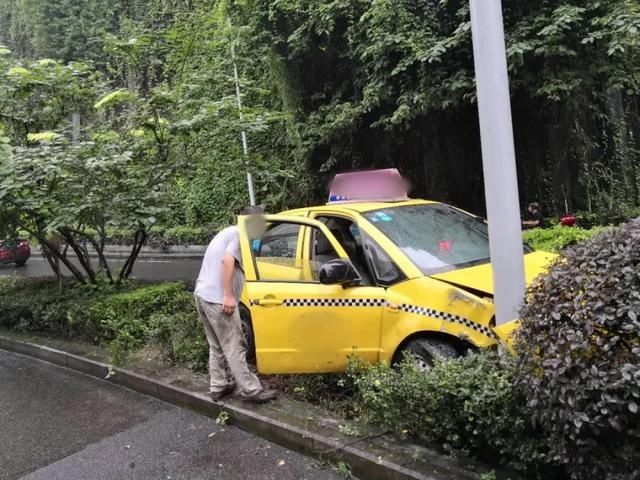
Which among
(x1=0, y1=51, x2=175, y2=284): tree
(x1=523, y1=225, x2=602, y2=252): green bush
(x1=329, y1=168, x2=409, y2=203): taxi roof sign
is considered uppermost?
(x1=0, y1=51, x2=175, y2=284): tree

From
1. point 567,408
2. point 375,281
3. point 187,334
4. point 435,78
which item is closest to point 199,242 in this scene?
point 435,78

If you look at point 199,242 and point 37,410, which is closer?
point 37,410

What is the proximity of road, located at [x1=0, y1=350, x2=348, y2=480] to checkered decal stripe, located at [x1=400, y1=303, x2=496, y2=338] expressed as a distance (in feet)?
4.25

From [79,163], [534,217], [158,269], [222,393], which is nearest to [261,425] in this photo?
[222,393]

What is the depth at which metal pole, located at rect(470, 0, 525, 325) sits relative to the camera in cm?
379

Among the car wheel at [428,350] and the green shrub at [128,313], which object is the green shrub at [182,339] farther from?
the car wheel at [428,350]

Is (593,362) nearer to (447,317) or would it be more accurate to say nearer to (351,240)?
(447,317)

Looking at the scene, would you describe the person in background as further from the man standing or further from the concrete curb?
the concrete curb

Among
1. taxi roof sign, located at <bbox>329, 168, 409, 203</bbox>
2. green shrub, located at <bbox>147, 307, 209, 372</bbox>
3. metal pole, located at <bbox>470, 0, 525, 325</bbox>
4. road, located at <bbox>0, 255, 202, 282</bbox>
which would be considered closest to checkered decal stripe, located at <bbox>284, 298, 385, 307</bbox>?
metal pole, located at <bbox>470, 0, 525, 325</bbox>

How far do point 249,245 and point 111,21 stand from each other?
34626 mm

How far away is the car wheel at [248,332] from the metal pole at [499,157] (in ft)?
9.19

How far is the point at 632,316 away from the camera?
2443 mm

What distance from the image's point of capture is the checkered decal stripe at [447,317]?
407cm

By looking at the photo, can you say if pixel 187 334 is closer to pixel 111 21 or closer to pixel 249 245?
pixel 249 245
